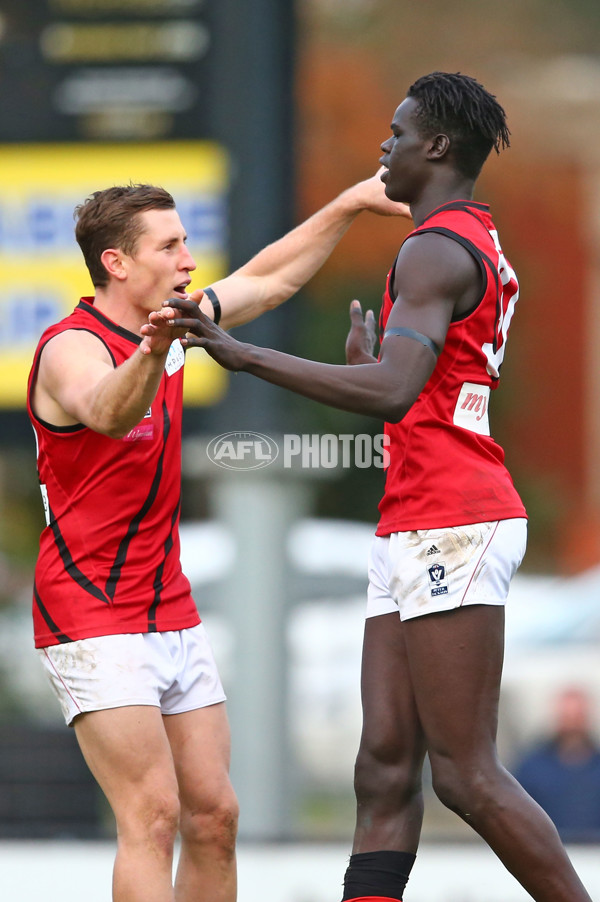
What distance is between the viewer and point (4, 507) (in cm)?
1488

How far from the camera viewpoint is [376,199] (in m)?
4.46

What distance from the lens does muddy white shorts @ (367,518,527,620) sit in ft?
12.1

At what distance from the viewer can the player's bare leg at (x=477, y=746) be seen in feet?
11.9

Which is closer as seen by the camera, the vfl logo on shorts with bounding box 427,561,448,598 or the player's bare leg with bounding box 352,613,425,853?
the vfl logo on shorts with bounding box 427,561,448,598

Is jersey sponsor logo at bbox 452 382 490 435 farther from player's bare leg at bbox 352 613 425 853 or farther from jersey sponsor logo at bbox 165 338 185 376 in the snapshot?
jersey sponsor logo at bbox 165 338 185 376

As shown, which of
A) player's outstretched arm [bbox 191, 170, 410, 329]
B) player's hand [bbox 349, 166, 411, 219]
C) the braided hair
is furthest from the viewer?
player's outstretched arm [bbox 191, 170, 410, 329]

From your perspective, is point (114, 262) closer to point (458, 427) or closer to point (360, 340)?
point (360, 340)

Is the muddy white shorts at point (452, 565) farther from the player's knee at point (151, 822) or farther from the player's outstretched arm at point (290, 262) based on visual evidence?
the player's outstretched arm at point (290, 262)

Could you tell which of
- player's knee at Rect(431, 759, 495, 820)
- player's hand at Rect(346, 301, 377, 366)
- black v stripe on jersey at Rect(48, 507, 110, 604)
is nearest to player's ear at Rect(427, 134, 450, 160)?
player's hand at Rect(346, 301, 377, 366)

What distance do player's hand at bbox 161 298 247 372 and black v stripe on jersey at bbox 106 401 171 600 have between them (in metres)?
0.58

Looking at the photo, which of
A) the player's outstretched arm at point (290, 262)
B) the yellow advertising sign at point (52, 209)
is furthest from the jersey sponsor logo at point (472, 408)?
the yellow advertising sign at point (52, 209)

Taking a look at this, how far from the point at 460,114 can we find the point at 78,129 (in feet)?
14.9

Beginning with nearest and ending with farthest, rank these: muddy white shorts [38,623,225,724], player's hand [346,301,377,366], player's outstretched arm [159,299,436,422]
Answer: player's outstretched arm [159,299,436,422]
muddy white shorts [38,623,225,724]
player's hand [346,301,377,366]

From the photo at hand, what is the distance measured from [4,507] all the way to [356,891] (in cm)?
1157
